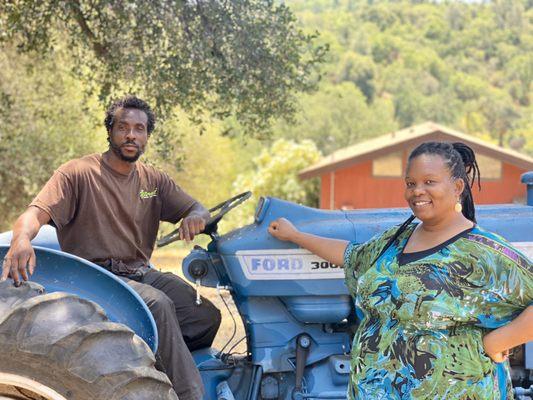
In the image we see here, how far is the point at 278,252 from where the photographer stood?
13.8ft

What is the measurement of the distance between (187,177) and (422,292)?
2667 cm

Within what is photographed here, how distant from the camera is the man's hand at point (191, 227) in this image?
421 centimetres

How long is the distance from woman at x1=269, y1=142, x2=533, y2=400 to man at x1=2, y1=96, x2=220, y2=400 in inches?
37.9

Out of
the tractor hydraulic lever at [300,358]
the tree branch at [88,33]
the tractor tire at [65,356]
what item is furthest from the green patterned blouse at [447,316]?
the tree branch at [88,33]

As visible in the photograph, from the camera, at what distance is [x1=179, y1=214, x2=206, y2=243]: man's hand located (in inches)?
166

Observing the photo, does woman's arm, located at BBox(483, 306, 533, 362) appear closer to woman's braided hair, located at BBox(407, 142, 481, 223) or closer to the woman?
the woman

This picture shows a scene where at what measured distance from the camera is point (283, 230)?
4137 millimetres

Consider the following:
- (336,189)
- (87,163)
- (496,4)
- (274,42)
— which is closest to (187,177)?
(336,189)

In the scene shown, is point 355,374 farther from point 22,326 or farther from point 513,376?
point 513,376

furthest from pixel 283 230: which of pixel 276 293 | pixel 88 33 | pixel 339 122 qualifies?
pixel 339 122

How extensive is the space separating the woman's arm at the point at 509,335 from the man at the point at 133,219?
1.38 metres

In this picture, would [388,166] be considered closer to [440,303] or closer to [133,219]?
[133,219]

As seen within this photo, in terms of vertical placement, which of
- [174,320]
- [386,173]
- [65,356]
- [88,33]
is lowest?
[65,356]

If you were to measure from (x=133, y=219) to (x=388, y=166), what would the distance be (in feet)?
90.3
